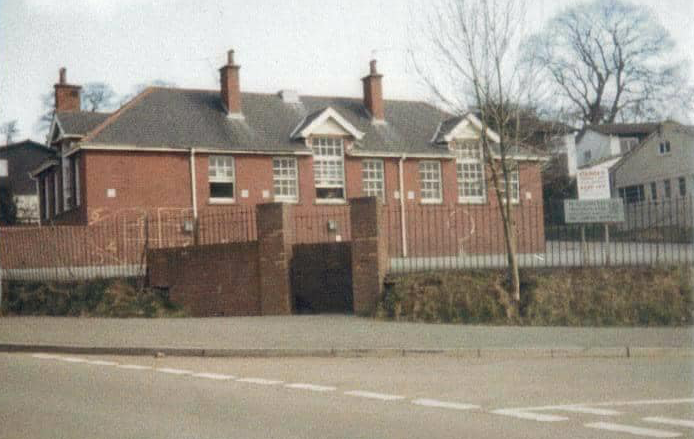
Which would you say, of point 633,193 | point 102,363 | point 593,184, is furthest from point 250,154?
point 633,193

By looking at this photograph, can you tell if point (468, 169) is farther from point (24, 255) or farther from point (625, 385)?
point (625, 385)

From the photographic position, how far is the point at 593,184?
58.4ft

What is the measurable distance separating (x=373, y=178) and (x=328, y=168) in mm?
1944

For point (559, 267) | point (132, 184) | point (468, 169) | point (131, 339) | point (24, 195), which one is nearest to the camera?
point (131, 339)

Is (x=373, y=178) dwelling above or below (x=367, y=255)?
above

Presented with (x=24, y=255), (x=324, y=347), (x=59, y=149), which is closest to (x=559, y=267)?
(x=324, y=347)

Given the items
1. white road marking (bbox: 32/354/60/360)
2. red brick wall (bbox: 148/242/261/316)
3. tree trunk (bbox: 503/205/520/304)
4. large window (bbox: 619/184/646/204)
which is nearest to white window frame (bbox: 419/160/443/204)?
red brick wall (bbox: 148/242/261/316)

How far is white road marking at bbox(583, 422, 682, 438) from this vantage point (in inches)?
283

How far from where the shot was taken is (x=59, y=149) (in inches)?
1348

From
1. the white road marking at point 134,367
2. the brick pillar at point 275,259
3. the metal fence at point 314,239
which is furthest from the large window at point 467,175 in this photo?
the white road marking at point 134,367

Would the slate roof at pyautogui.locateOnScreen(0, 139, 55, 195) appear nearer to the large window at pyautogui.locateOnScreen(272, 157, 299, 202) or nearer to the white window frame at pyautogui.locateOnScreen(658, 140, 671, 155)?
the large window at pyautogui.locateOnScreen(272, 157, 299, 202)

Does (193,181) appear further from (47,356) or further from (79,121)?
(47,356)

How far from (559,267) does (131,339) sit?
847cm

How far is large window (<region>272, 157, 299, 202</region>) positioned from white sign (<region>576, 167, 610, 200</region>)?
663 inches
